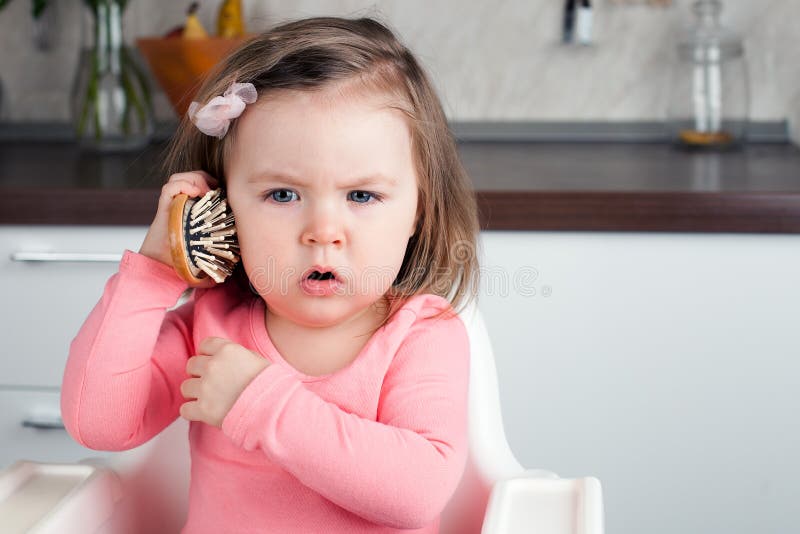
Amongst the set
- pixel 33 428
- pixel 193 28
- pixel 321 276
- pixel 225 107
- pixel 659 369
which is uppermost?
pixel 193 28

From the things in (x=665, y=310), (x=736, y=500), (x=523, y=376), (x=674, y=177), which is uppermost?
(x=674, y=177)

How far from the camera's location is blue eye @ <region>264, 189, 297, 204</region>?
93cm

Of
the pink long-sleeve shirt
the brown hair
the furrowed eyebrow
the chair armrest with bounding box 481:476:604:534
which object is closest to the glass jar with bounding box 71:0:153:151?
the brown hair

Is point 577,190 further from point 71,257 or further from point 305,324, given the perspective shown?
point 71,257

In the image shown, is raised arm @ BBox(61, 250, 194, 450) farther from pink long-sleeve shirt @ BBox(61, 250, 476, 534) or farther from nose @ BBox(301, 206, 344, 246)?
nose @ BBox(301, 206, 344, 246)

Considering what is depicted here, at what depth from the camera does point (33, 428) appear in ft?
5.87

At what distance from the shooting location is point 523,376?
1.64 metres

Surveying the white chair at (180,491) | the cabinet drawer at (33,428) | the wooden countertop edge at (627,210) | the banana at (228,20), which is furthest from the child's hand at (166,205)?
the banana at (228,20)

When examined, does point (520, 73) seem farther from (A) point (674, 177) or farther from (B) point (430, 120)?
(B) point (430, 120)

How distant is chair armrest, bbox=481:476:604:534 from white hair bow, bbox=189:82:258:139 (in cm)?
42

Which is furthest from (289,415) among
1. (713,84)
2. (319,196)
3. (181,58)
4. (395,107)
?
(713,84)

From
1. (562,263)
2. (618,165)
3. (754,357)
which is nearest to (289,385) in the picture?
(562,263)

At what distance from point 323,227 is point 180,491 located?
40 centimetres

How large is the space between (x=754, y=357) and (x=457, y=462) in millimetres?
801
